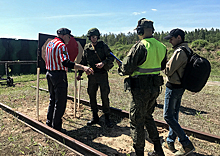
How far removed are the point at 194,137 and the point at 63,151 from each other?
9.03 feet

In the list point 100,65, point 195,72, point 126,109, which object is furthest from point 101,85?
point 195,72

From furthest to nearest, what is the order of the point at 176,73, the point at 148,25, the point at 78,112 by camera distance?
the point at 78,112 → the point at 176,73 → the point at 148,25

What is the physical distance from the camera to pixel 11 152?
3.32 metres

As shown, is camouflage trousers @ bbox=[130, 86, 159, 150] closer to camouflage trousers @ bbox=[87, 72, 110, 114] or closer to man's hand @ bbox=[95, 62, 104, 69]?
man's hand @ bbox=[95, 62, 104, 69]

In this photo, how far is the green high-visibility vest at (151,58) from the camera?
106 inches

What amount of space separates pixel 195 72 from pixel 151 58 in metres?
0.81

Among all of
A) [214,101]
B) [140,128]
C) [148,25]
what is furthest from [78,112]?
[214,101]

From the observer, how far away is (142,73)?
276cm

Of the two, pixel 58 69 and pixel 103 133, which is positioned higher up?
pixel 58 69

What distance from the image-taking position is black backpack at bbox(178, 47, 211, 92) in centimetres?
282

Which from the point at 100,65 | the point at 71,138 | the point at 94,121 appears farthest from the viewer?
the point at 94,121

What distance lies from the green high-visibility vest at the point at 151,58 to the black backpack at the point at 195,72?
49 centimetres

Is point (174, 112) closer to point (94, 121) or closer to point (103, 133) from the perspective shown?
point (103, 133)

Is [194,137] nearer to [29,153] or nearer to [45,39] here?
[29,153]
